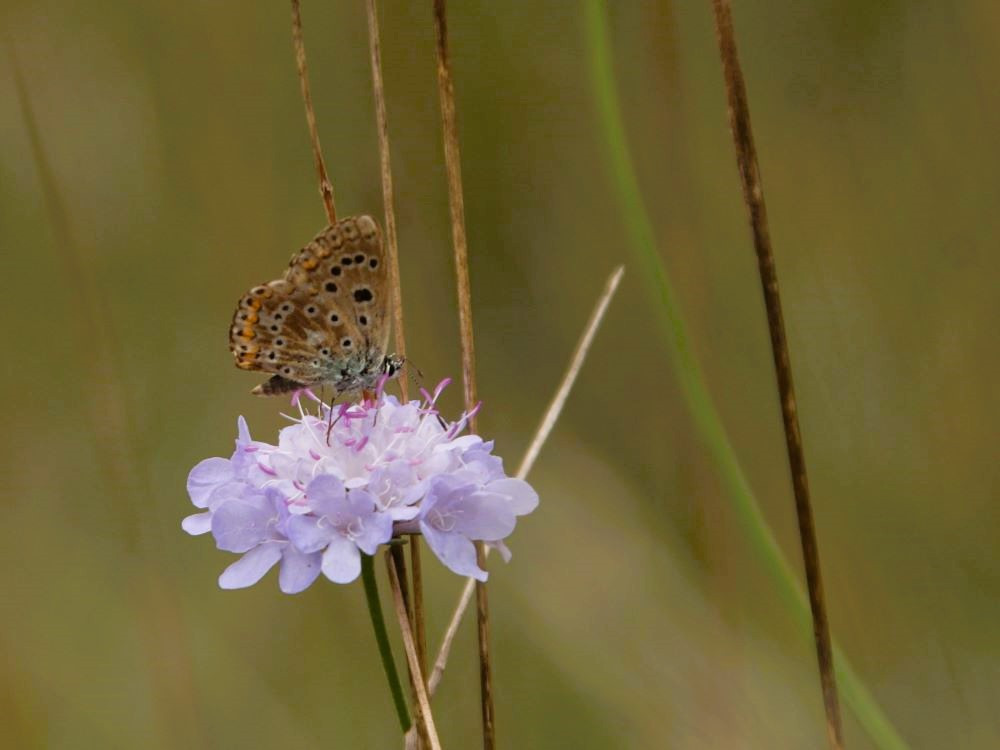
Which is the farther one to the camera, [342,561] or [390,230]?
[390,230]

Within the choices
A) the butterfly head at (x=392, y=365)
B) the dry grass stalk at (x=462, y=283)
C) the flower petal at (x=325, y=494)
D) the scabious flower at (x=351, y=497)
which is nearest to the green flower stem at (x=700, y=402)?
the dry grass stalk at (x=462, y=283)

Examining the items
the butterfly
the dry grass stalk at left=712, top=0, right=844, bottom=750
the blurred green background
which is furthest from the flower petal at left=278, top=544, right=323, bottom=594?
the blurred green background

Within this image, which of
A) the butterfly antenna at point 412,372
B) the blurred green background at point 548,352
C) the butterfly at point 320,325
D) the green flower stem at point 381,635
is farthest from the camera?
the blurred green background at point 548,352

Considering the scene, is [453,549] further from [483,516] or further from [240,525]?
[240,525]

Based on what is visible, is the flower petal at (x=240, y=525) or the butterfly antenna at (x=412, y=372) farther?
the butterfly antenna at (x=412, y=372)

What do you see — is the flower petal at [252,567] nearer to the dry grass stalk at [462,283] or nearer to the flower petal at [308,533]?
the flower petal at [308,533]

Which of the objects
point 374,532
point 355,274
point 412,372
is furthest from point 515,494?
point 412,372

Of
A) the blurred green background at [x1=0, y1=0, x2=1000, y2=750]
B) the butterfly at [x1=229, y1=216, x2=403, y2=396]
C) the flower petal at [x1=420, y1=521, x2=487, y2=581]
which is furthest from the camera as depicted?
the blurred green background at [x1=0, y1=0, x2=1000, y2=750]

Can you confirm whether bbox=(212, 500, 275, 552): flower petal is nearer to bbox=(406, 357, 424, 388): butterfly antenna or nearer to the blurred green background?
bbox=(406, 357, 424, 388): butterfly antenna
